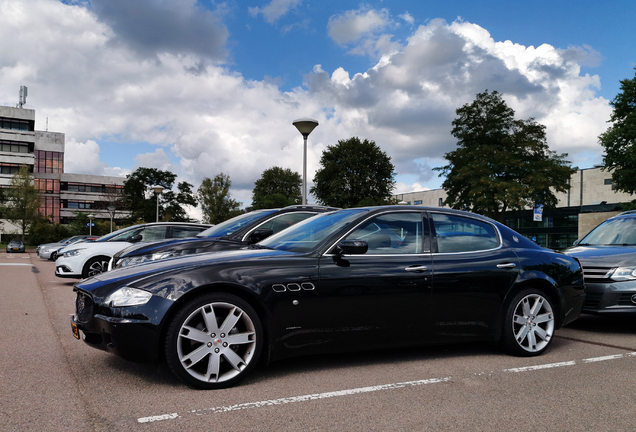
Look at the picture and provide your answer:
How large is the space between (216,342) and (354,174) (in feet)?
154

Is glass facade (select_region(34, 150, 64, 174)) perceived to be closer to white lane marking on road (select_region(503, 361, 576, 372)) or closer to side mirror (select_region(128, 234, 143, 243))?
side mirror (select_region(128, 234, 143, 243))

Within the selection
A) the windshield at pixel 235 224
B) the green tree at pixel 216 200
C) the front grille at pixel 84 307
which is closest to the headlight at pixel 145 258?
the windshield at pixel 235 224

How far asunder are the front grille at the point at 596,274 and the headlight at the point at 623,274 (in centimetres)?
5

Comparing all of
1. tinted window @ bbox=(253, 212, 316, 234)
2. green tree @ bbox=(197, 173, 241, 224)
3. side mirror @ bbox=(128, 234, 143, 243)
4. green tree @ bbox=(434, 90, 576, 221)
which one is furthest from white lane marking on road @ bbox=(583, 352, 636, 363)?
green tree @ bbox=(197, 173, 241, 224)

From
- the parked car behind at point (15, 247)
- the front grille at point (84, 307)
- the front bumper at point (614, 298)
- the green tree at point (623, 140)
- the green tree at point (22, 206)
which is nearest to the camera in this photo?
the front grille at point (84, 307)

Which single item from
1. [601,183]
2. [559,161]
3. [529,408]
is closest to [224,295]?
[529,408]

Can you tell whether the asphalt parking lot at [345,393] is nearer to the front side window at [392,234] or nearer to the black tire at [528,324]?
the black tire at [528,324]

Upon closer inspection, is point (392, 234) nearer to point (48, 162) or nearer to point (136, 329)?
point (136, 329)

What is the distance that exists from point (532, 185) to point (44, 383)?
40.9 metres

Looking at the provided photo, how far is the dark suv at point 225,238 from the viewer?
7.89 m

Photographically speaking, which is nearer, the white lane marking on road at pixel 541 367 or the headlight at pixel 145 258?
the white lane marking on road at pixel 541 367

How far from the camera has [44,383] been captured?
4230 mm

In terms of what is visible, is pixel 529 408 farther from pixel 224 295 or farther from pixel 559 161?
pixel 559 161

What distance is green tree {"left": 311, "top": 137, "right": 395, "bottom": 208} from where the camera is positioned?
5034cm
